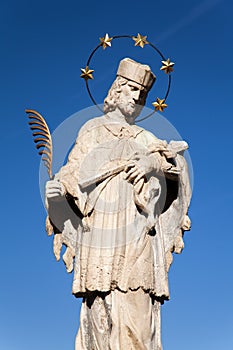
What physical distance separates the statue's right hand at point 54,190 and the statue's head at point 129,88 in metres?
1.45

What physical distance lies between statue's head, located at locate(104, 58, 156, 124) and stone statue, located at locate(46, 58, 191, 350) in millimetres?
13

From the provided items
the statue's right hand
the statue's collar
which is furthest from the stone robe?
the statue's right hand

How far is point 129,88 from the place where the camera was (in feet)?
32.4

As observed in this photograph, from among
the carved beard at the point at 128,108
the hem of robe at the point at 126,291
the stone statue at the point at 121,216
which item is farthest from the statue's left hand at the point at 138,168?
the hem of robe at the point at 126,291

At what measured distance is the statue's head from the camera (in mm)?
9836

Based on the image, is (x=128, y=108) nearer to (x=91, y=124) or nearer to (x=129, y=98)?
(x=129, y=98)

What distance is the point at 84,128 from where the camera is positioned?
9.85m

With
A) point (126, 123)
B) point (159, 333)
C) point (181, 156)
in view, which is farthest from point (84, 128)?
point (159, 333)

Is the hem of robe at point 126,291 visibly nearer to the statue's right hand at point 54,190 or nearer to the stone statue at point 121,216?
the stone statue at point 121,216

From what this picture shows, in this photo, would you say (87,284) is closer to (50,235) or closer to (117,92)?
(50,235)

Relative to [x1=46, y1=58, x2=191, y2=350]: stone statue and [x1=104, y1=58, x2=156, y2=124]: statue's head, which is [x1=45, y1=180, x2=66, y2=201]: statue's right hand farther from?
[x1=104, y1=58, x2=156, y2=124]: statue's head

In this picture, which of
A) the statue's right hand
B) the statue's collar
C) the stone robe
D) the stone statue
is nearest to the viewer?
the stone statue

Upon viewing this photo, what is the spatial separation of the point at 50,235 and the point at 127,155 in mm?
1388

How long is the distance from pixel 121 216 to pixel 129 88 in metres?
1.79
